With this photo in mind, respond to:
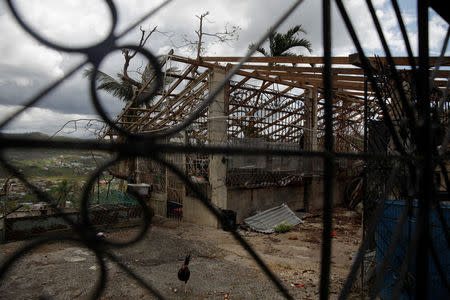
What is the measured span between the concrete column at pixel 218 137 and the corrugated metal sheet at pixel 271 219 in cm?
99

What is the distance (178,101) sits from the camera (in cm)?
843

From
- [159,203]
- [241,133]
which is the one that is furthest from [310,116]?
[159,203]

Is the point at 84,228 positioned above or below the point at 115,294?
above

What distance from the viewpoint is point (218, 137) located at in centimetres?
786

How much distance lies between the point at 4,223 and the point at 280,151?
8.01 metres

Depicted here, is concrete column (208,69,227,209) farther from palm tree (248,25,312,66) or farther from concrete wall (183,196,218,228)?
palm tree (248,25,312,66)

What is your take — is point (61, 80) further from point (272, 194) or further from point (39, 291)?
point (272, 194)

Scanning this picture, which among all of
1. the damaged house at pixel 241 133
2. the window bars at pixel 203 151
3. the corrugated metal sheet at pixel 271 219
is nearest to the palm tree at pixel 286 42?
the damaged house at pixel 241 133

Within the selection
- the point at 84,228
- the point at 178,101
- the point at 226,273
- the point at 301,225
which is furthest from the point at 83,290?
the point at 301,225

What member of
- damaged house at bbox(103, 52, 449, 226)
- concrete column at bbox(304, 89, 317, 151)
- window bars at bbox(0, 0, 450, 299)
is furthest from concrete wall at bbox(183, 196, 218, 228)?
window bars at bbox(0, 0, 450, 299)

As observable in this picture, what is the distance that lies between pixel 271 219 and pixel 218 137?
9.56 feet

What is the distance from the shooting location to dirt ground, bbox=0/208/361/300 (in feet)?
13.9

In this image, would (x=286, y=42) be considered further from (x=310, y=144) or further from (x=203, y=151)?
(x=203, y=151)

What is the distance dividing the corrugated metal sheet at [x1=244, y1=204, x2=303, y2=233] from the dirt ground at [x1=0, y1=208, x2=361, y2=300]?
413 mm
